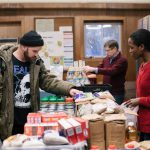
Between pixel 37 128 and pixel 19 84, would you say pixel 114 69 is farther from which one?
pixel 37 128

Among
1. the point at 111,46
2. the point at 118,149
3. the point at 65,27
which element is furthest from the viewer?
the point at 65,27

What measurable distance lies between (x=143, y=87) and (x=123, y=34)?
9.93ft

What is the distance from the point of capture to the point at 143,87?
2572mm

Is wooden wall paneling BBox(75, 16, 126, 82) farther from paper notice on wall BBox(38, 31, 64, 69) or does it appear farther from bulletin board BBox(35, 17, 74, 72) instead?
paper notice on wall BBox(38, 31, 64, 69)

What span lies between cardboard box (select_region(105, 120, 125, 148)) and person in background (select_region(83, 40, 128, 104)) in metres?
2.86

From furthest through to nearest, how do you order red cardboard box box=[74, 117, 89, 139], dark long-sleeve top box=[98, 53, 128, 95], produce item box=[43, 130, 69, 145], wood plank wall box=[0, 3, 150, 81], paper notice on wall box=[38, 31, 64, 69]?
paper notice on wall box=[38, 31, 64, 69], wood plank wall box=[0, 3, 150, 81], dark long-sleeve top box=[98, 53, 128, 95], red cardboard box box=[74, 117, 89, 139], produce item box=[43, 130, 69, 145]

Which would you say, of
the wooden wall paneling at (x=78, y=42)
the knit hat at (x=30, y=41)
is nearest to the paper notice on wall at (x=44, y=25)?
the wooden wall paneling at (x=78, y=42)

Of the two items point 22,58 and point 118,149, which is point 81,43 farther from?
point 118,149

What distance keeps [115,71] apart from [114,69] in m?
0.03

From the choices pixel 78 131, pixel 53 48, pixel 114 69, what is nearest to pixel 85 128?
pixel 78 131

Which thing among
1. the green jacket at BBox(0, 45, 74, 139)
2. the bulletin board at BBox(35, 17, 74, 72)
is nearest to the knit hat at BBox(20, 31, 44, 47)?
the green jacket at BBox(0, 45, 74, 139)

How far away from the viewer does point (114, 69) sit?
4.68 meters

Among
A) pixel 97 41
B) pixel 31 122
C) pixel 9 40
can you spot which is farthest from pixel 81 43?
pixel 31 122

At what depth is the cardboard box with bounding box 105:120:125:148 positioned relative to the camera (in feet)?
5.85
